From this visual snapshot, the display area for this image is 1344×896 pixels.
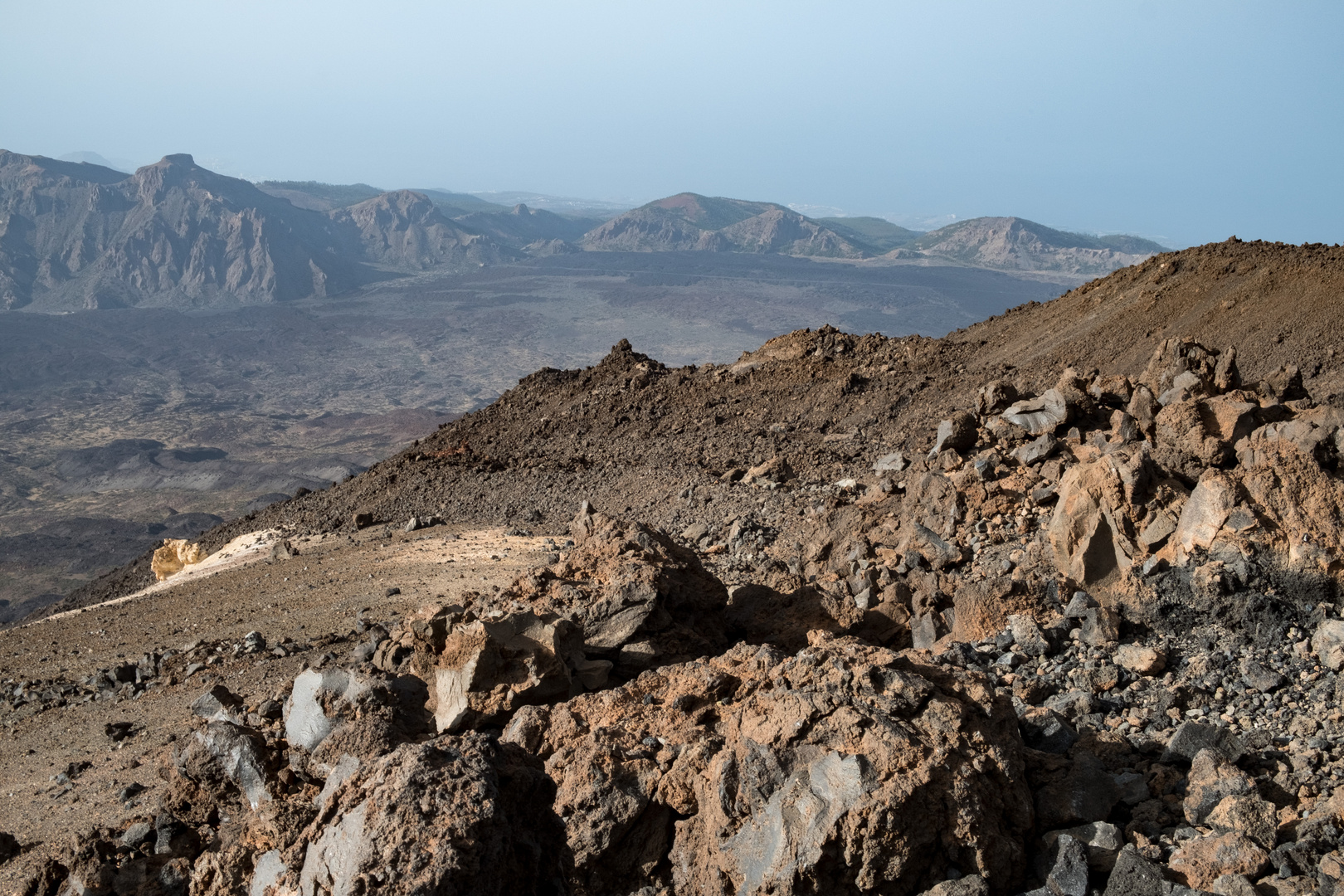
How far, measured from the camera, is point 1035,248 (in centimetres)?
10762

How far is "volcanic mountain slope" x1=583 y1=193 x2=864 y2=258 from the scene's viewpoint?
12500 centimetres

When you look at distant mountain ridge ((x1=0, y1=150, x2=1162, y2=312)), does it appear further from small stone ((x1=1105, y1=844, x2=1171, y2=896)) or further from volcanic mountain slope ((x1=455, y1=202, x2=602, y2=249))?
small stone ((x1=1105, y1=844, x2=1171, y2=896))

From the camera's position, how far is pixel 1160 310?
570 inches

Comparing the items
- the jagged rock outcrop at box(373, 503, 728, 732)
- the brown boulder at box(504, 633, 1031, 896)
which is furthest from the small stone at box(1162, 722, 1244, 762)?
the jagged rock outcrop at box(373, 503, 728, 732)

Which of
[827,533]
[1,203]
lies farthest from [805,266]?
[827,533]

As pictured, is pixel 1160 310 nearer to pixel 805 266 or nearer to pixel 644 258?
pixel 805 266

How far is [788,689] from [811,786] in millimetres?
503

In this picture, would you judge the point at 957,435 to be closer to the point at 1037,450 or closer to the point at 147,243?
the point at 1037,450

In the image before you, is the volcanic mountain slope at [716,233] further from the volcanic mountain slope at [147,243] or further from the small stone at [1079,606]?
the small stone at [1079,606]

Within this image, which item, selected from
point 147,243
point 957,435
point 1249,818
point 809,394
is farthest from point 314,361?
point 1249,818

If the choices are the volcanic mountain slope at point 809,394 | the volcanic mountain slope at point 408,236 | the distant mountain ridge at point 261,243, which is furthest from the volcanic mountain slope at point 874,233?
the volcanic mountain slope at point 809,394

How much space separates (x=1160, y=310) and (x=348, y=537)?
11.9 metres

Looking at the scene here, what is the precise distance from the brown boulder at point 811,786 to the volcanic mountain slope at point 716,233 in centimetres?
12022

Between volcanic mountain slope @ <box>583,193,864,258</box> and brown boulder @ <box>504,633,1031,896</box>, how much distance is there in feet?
394
